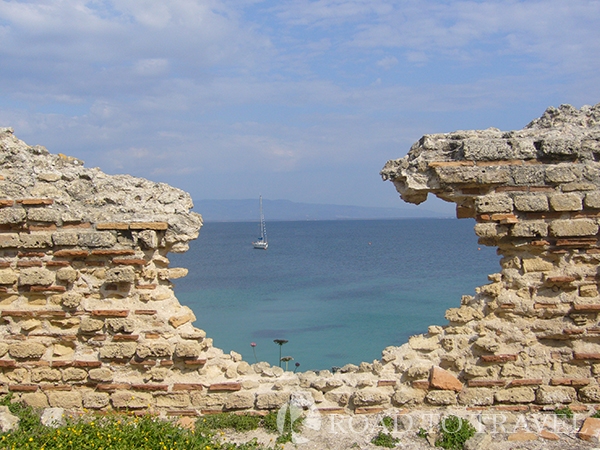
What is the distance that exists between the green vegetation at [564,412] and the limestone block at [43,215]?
4841 mm

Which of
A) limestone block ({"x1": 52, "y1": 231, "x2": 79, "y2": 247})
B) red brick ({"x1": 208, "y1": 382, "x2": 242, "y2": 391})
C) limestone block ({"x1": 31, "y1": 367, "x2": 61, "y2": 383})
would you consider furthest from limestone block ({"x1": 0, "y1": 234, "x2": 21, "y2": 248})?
red brick ({"x1": 208, "y1": 382, "x2": 242, "y2": 391})

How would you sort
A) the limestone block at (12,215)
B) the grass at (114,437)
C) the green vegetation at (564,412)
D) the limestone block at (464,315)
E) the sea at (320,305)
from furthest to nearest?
the sea at (320,305) < the limestone block at (464,315) < the limestone block at (12,215) < the green vegetation at (564,412) < the grass at (114,437)

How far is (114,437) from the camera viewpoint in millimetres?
4020

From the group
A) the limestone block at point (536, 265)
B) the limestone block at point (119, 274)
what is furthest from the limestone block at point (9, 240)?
the limestone block at point (536, 265)

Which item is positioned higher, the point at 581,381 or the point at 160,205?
the point at 160,205

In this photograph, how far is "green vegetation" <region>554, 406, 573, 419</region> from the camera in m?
4.70

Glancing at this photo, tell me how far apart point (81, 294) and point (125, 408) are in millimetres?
1121

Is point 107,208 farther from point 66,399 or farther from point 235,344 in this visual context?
point 235,344

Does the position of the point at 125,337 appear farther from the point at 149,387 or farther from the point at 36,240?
the point at 36,240

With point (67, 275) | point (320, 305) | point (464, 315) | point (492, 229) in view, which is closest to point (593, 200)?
point (492, 229)

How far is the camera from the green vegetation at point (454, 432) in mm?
4363

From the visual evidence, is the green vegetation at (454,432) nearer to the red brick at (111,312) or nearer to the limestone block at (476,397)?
the limestone block at (476,397)

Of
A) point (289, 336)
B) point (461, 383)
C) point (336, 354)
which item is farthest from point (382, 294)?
point (461, 383)

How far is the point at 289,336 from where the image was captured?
42.9 feet
